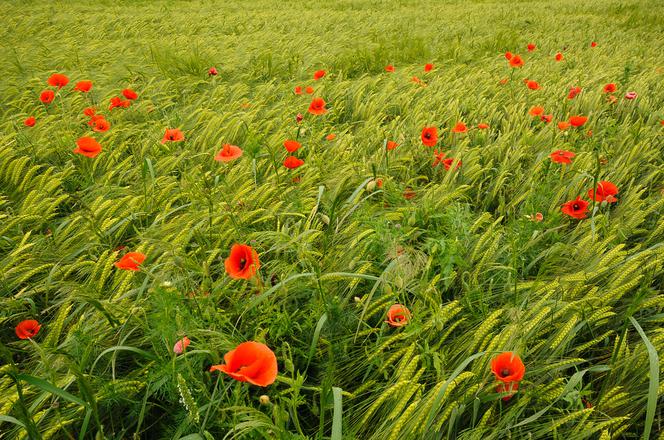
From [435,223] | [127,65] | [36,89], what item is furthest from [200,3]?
[435,223]

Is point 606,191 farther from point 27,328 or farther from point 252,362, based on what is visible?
point 27,328

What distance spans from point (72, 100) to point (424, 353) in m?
2.73

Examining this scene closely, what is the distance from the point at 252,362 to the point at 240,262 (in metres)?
0.30

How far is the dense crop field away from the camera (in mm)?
930

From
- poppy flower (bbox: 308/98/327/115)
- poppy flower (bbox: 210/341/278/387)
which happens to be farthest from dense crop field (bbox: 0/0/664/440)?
poppy flower (bbox: 308/98/327/115)

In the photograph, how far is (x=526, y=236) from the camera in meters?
1.38

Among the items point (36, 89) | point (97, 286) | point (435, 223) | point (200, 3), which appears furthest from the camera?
point (200, 3)

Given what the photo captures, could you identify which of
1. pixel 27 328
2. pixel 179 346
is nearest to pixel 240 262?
pixel 179 346

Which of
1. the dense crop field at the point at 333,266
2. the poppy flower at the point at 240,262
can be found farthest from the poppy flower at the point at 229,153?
the poppy flower at the point at 240,262

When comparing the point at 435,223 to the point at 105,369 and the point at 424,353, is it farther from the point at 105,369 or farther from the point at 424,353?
the point at 105,369

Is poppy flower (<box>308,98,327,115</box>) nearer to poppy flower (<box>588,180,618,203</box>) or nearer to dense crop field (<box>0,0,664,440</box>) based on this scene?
dense crop field (<box>0,0,664,440</box>)

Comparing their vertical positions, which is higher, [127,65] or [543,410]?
[127,65]

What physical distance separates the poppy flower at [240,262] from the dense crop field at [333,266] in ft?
0.03

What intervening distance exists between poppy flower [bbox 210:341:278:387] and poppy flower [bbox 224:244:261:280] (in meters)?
0.22
